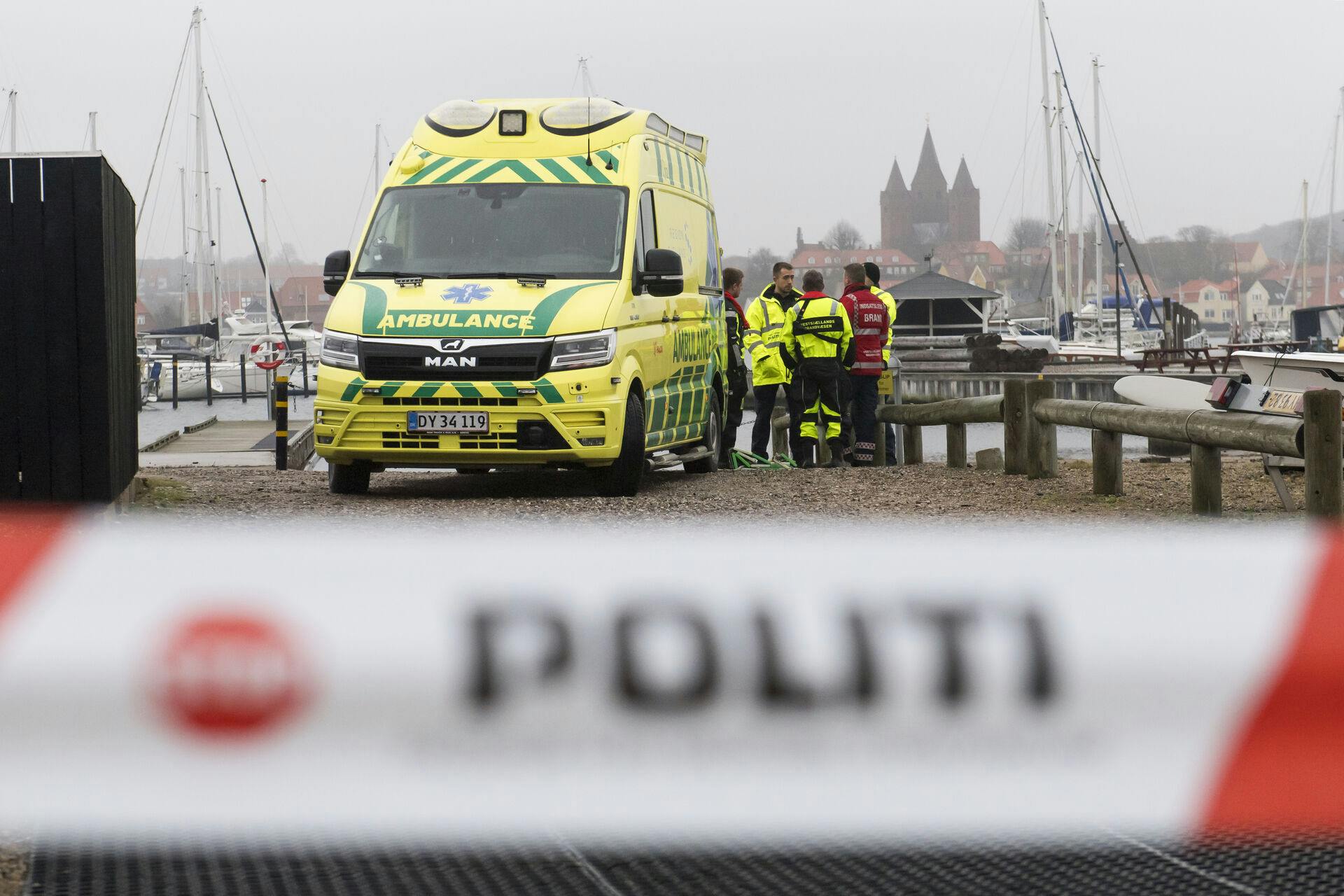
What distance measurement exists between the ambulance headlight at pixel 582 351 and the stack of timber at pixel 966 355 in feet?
125

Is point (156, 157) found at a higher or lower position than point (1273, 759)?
higher

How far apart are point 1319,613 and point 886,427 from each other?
14.9 m

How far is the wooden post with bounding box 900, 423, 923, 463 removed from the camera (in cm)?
1675

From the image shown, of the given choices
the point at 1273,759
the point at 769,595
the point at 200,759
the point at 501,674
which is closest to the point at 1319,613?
the point at 1273,759

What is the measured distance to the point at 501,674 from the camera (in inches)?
94.9

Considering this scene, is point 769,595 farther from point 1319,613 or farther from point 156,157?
point 156,157

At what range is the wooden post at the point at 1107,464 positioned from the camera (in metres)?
11.5

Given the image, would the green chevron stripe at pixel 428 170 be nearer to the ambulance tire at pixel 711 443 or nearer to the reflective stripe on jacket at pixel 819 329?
the ambulance tire at pixel 711 443

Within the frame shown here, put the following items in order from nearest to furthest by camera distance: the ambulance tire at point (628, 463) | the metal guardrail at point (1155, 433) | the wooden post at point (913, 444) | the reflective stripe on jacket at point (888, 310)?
1. the metal guardrail at point (1155, 433)
2. the ambulance tire at point (628, 463)
3. the reflective stripe on jacket at point (888, 310)
4. the wooden post at point (913, 444)

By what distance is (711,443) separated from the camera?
1530 cm

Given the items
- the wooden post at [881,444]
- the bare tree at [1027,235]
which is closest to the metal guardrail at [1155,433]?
the wooden post at [881,444]

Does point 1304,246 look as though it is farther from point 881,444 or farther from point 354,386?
point 354,386

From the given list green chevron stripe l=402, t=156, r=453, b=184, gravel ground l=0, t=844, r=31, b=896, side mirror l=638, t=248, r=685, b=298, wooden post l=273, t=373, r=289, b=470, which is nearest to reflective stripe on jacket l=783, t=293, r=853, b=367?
side mirror l=638, t=248, r=685, b=298

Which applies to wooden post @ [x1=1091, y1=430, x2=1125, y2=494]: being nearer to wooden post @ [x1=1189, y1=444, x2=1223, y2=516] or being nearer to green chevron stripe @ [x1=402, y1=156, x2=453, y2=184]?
wooden post @ [x1=1189, y1=444, x2=1223, y2=516]
